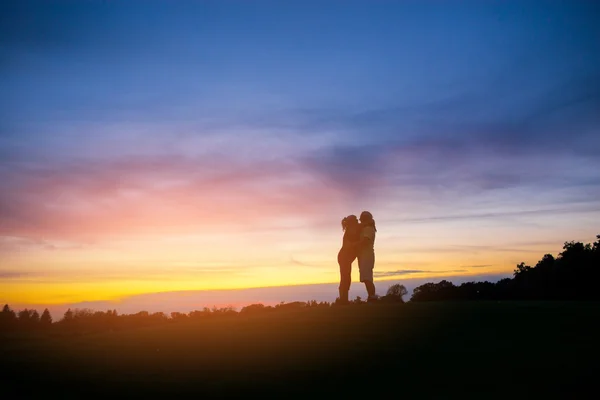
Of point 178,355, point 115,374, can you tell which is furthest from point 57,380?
point 178,355

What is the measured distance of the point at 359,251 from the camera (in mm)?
31438

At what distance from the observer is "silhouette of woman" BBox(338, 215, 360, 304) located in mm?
31766

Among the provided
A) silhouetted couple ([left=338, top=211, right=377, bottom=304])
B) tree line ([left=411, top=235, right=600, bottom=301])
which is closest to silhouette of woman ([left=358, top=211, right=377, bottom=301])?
silhouetted couple ([left=338, top=211, right=377, bottom=304])

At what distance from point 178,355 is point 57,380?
4.02 metres

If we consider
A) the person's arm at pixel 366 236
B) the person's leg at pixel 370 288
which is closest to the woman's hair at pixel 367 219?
the person's arm at pixel 366 236

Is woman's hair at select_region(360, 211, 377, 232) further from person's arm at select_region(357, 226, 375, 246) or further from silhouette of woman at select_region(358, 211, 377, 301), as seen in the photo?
person's arm at select_region(357, 226, 375, 246)

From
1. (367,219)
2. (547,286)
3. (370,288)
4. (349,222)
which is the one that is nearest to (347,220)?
(349,222)

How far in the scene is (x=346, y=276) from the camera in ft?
105

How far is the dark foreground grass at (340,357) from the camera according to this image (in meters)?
15.0

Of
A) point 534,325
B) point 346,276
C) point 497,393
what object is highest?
point 346,276

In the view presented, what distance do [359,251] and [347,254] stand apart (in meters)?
0.80

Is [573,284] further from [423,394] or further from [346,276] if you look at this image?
[423,394]

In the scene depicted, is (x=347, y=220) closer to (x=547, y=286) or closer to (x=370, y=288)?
(x=370, y=288)

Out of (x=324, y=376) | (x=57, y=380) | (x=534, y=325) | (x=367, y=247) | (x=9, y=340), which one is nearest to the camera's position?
(x=324, y=376)
